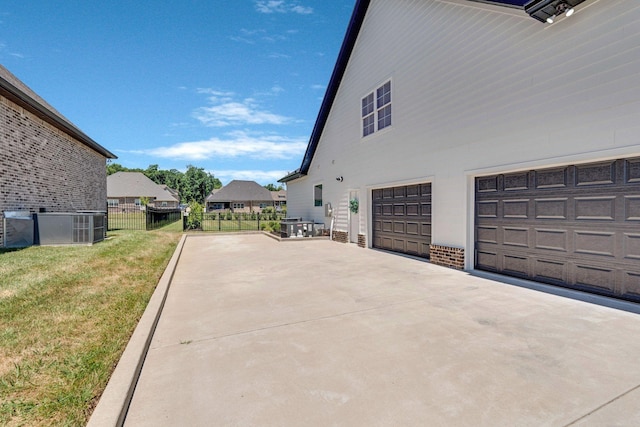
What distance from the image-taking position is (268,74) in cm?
1600

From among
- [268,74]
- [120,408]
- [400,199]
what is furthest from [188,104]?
[120,408]

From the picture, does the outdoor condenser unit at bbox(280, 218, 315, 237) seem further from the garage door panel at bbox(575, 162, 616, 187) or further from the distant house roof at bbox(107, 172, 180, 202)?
the distant house roof at bbox(107, 172, 180, 202)

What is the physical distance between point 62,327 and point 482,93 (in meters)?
8.50

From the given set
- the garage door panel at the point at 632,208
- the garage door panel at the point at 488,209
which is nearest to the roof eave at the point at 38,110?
the garage door panel at the point at 488,209

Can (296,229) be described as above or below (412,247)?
above

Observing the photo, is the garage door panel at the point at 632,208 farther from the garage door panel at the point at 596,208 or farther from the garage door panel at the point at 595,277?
the garage door panel at the point at 595,277

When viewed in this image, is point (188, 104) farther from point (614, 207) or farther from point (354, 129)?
point (614, 207)

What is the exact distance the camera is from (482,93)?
21.7ft

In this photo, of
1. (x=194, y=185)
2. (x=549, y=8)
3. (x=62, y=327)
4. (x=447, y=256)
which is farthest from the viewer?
(x=194, y=185)

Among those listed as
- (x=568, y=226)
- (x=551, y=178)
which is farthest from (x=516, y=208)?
(x=568, y=226)

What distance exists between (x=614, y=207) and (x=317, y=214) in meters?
12.4

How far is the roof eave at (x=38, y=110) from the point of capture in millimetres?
8664

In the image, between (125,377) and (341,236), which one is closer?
(125,377)

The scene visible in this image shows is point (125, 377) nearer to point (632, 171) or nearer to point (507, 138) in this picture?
point (632, 171)
